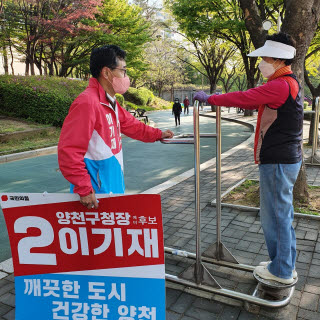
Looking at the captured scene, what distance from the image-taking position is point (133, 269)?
2072 millimetres

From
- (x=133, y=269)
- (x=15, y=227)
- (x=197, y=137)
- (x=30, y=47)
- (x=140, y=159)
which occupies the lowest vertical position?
(x=140, y=159)

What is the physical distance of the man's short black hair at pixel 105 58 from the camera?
245cm

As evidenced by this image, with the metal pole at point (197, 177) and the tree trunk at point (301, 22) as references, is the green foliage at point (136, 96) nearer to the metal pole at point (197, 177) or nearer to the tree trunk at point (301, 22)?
the tree trunk at point (301, 22)

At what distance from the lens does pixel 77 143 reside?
2.18 meters

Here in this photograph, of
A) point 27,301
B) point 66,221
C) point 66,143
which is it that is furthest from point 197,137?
point 27,301

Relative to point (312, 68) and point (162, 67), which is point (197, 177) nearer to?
point (312, 68)

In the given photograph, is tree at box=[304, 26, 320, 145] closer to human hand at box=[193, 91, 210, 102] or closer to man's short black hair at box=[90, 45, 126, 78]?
human hand at box=[193, 91, 210, 102]

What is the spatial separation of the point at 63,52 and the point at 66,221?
22.2 metres

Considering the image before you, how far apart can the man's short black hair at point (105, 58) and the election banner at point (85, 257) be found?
992 millimetres

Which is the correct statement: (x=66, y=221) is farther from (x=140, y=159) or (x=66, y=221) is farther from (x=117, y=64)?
(x=140, y=159)

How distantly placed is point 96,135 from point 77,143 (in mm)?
193

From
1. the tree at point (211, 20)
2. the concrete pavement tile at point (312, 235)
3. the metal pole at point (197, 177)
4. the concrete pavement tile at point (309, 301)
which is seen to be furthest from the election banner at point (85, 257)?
the tree at point (211, 20)

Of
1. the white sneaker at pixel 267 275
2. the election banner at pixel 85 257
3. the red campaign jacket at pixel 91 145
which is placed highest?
the red campaign jacket at pixel 91 145

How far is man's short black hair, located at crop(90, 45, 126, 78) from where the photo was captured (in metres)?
2.45
